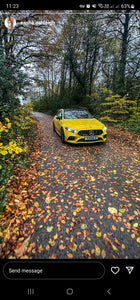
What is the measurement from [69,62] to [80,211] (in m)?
14.7

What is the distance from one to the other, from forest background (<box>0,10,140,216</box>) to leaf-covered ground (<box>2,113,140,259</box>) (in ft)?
2.19

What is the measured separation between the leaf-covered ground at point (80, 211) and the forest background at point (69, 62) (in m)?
0.67

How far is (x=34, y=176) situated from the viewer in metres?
3.03

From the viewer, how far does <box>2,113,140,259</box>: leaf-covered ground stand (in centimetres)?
143

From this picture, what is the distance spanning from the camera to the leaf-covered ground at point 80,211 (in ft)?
4.69

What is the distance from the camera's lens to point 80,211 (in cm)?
198

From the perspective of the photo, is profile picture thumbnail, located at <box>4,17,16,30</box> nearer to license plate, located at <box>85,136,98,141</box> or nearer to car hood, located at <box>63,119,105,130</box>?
car hood, located at <box>63,119,105,130</box>
